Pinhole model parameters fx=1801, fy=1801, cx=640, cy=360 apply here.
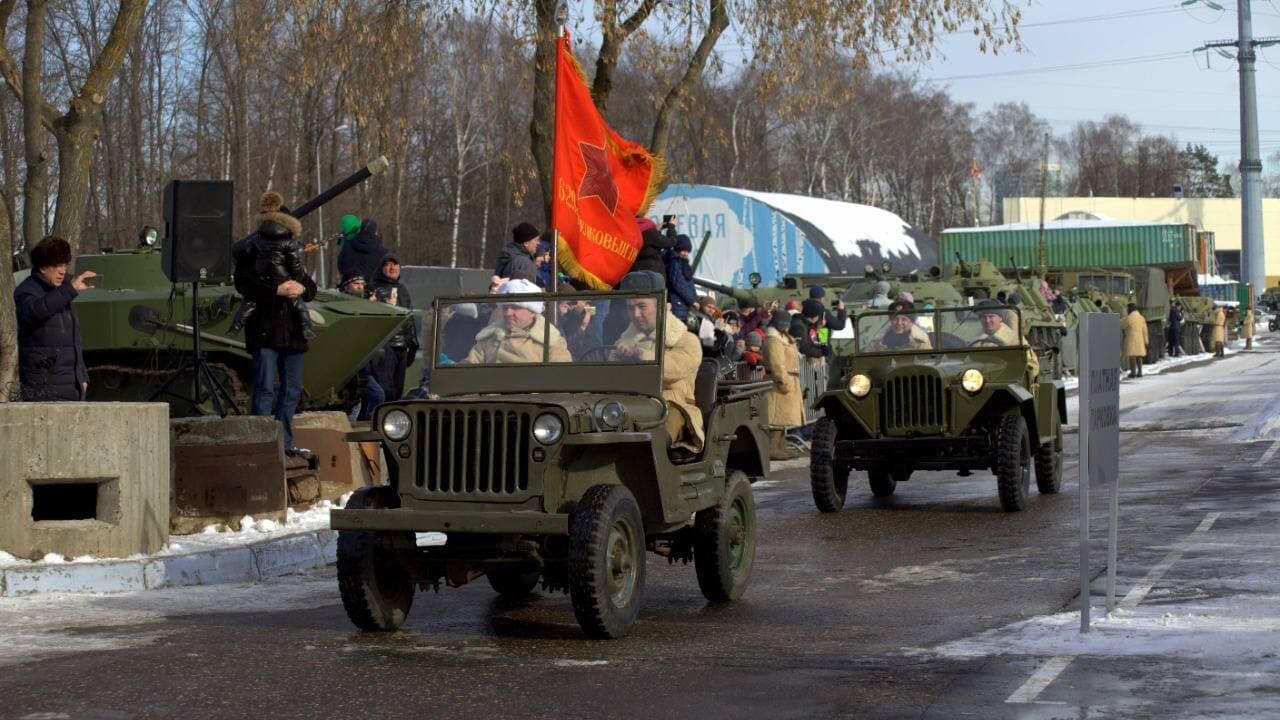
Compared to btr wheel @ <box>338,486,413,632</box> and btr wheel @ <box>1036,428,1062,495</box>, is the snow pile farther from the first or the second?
btr wheel @ <box>338,486,413,632</box>

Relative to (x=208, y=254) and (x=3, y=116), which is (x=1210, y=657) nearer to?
(x=208, y=254)

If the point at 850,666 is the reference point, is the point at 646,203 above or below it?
above

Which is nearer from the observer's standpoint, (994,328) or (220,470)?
(220,470)

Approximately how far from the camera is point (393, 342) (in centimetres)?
1672

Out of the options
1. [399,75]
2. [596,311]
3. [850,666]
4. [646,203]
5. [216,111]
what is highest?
[216,111]

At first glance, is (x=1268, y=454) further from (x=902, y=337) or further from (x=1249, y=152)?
(x=1249, y=152)

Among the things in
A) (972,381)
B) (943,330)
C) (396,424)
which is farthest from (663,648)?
(943,330)

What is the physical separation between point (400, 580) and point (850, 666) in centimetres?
226

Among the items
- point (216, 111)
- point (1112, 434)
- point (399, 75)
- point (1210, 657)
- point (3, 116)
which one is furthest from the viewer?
point (216, 111)

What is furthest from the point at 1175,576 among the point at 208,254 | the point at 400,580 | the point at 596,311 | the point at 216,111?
the point at 216,111

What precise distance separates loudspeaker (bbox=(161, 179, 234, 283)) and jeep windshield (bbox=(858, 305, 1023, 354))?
5187 millimetres

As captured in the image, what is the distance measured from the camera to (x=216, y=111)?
51.0 m

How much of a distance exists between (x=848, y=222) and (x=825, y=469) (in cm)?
3458

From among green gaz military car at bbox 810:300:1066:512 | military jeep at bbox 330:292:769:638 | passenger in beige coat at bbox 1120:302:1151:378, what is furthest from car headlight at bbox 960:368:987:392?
passenger in beige coat at bbox 1120:302:1151:378
